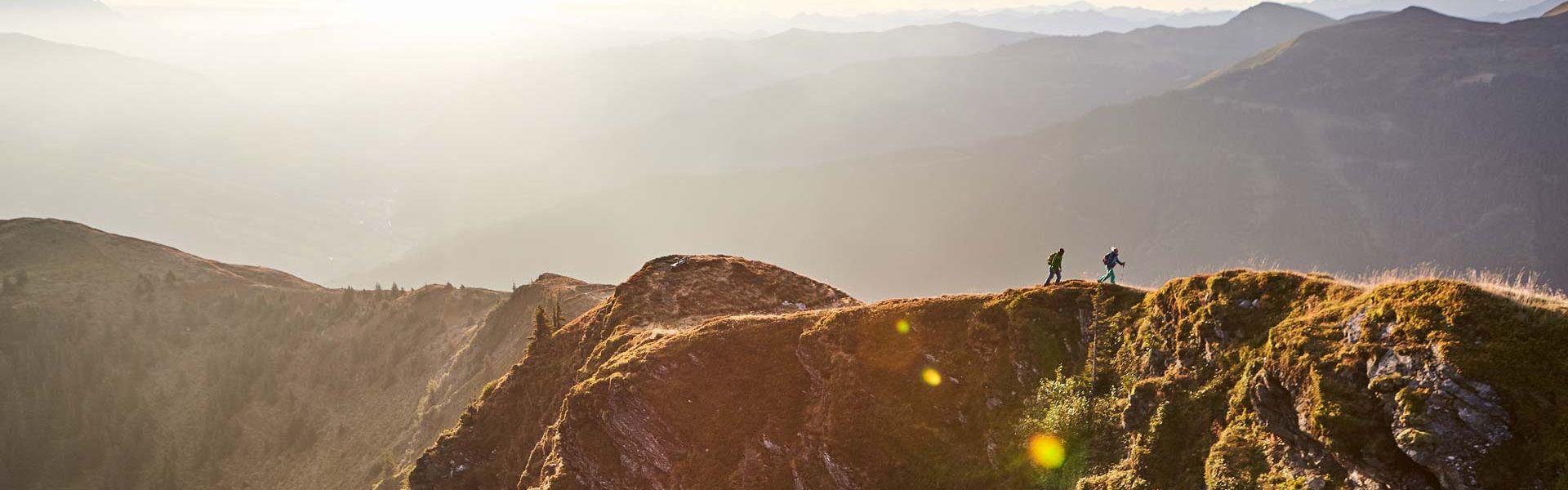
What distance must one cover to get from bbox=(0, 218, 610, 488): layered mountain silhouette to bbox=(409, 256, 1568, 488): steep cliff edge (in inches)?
Answer: 1140

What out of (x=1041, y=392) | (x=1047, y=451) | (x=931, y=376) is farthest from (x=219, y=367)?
(x=1047, y=451)

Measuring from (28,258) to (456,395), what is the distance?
6297 centimetres

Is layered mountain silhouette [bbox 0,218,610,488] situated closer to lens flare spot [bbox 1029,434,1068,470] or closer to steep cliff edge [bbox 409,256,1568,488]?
steep cliff edge [bbox 409,256,1568,488]

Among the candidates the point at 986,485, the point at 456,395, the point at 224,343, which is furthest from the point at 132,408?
the point at 986,485

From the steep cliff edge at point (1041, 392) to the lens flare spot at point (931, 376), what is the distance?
43 mm

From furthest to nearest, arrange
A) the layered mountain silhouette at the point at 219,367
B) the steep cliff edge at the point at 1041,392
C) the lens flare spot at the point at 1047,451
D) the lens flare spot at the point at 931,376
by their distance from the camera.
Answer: the layered mountain silhouette at the point at 219,367 < the lens flare spot at the point at 931,376 < the lens flare spot at the point at 1047,451 < the steep cliff edge at the point at 1041,392

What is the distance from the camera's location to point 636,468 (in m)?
26.3

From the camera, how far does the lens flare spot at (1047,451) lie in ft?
64.1

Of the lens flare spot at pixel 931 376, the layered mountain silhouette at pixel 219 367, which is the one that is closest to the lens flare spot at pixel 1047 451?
the lens flare spot at pixel 931 376

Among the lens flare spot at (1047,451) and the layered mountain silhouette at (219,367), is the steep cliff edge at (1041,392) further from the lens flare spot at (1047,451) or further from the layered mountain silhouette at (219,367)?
the layered mountain silhouette at (219,367)

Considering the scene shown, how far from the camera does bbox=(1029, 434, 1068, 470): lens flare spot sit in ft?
64.1

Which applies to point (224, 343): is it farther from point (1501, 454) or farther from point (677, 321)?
point (1501, 454)

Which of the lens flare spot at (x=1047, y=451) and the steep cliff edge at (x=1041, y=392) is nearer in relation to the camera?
the steep cliff edge at (x=1041, y=392)

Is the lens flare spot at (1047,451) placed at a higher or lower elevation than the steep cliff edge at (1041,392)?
lower
